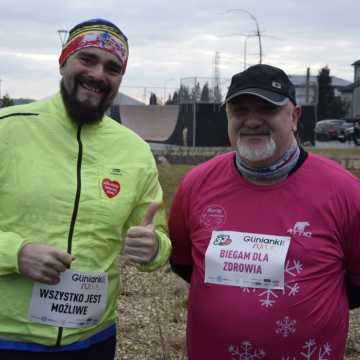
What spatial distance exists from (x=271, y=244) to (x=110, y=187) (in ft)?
2.25

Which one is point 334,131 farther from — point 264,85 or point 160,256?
point 160,256

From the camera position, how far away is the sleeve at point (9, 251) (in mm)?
2475

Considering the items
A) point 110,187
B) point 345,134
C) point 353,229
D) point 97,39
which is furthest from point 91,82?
point 345,134

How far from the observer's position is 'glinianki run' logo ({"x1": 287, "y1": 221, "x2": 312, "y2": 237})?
2678 millimetres

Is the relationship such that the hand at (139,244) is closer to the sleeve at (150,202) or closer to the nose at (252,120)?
the sleeve at (150,202)

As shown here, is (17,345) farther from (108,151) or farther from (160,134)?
(160,134)

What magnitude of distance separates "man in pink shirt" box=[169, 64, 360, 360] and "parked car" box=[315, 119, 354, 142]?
33569 mm

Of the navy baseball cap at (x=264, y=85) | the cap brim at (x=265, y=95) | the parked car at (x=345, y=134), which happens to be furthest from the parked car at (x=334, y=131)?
the cap brim at (x=265, y=95)

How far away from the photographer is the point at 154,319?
5.20m

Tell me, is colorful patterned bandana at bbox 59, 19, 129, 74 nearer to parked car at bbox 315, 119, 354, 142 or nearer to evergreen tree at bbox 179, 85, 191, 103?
evergreen tree at bbox 179, 85, 191, 103

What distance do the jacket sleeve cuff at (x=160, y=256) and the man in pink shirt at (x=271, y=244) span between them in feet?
0.58

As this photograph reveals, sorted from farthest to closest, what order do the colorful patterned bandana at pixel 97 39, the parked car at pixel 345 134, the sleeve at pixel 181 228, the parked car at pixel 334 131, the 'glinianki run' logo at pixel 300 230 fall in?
the parked car at pixel 334 131
the parked car at pixel 345 134
the sleeve at pixel 181 228
the colorful patterned bandana at pixel 97 39
the 'glinianki run' logo at pixel 300 230

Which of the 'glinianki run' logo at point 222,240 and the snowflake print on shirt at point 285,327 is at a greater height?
the 'glinianki run' logo at point 222,240

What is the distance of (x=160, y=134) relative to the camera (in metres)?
30.5
